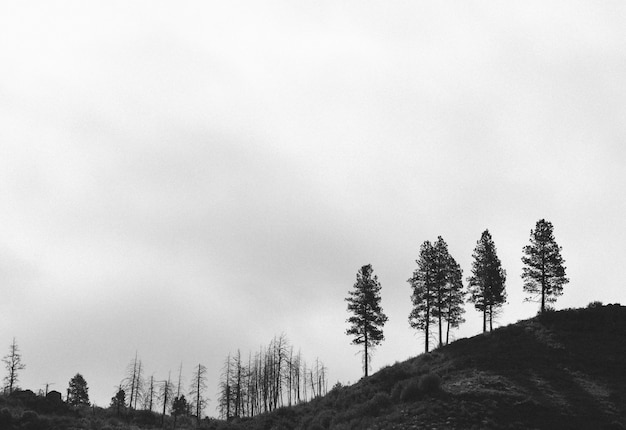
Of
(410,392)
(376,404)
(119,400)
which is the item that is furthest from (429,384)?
(119,400)

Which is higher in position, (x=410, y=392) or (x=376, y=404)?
(x=410, y=392)

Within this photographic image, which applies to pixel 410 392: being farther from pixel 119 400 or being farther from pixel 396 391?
pixel 119 400

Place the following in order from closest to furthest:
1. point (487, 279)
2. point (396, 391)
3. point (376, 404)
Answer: point (376, 404) < point (396, 391) < point (487, 279)

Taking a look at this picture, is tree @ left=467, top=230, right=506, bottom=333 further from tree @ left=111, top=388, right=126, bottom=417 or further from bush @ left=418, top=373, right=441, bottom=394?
tree @ left=111, top=388, right=126, bottom=417

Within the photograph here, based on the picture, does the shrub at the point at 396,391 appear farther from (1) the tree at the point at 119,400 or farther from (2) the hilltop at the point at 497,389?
(1) the tree at the point at 119,400

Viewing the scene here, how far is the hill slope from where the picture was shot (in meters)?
38.4

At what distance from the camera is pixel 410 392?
4450 cm

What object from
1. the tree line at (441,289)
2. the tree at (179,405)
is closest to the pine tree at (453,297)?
the tree line at (441,289)

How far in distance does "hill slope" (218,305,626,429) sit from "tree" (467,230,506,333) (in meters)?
6.83

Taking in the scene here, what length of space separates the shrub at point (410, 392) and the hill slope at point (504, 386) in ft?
0.25

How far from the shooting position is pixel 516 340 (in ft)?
→ 183

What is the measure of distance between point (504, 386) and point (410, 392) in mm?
7054

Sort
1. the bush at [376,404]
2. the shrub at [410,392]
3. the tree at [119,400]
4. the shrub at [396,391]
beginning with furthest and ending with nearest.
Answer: the tree at [119,400]
the shrub at [396,391]
the bush at [376,404]
the shrub at [410,392]

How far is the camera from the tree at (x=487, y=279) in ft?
222
